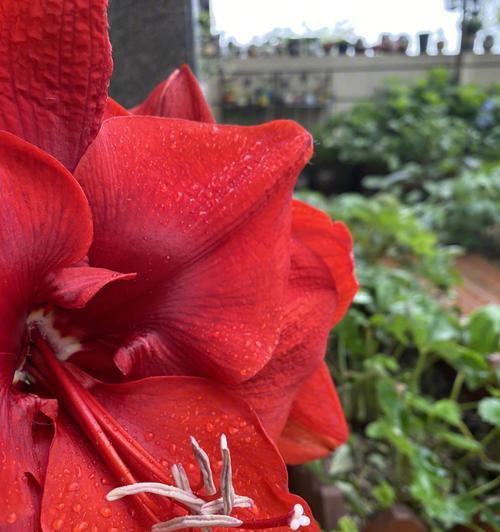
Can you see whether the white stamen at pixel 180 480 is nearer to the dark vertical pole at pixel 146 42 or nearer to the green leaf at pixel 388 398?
the dark vertical pole at pixel 146 42

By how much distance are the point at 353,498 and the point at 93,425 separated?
0.70 m

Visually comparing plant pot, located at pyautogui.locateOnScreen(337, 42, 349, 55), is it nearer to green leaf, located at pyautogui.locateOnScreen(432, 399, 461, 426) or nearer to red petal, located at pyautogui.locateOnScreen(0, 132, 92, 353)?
green leaf, located at pyautogui.locateOnScreen(432, 399, 461, 426)

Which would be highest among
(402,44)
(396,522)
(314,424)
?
(402,44)

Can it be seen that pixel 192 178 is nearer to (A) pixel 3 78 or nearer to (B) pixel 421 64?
(A) pixel 3 78

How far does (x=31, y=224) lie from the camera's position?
0.17m

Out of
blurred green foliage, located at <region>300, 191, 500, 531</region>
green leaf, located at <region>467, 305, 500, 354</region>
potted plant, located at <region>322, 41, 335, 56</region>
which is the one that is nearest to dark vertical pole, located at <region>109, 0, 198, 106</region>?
blurred green foliage, located at <region>300, 191, 500, 531</region>

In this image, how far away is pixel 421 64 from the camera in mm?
5129

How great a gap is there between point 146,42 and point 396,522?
62 cm

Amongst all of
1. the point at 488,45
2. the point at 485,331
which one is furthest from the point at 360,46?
the point at 485,331

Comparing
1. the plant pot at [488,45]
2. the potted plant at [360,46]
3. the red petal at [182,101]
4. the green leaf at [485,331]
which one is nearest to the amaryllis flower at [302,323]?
the red petal at [182,101]

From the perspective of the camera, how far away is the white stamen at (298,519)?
0.17 meters

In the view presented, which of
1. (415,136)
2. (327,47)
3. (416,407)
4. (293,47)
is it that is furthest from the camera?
(327,47)

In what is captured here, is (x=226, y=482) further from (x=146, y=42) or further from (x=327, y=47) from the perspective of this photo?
(x=327, y=47)

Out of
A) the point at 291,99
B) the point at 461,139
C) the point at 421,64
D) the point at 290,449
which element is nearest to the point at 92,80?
the point at 290,449
